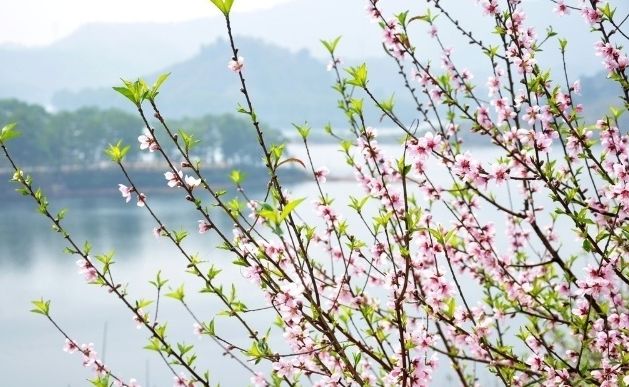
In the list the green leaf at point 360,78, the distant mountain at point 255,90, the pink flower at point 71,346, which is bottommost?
the pink flower at point 71,346

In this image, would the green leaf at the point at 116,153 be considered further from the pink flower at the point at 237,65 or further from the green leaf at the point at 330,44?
the green leaf at the point at 330,44

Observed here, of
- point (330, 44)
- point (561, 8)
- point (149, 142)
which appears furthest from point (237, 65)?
point (561, 8)

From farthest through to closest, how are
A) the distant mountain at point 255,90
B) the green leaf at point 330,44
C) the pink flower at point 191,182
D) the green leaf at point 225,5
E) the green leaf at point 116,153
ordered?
the distant mountain at point 255,90 < the green leaf at point 330,44 < the green leaf at point 116,153 < the pink flower at point 191,182 < the green leaf at point 225,5

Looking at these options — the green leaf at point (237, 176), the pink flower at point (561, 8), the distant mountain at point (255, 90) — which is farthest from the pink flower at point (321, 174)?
the distant mountain at point (255, 90)

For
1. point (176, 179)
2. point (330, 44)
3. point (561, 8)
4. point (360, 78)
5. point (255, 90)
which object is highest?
point (255, 90)

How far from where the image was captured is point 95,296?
85.5 feet

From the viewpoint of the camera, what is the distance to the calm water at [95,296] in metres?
17.8

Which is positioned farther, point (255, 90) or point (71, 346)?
point (255, 90)

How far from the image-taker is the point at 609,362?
2.66m

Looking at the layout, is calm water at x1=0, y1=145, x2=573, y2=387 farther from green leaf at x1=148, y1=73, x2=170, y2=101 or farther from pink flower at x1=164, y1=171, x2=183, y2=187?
green leaf at x1=148, y1=73, x2=170, y2=101

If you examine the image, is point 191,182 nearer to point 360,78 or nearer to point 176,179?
point 176,179

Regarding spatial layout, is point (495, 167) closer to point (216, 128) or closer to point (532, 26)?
point (532, 26)

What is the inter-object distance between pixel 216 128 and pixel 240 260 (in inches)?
2658

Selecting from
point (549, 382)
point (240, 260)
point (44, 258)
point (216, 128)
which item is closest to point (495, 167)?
point (549, 382)
